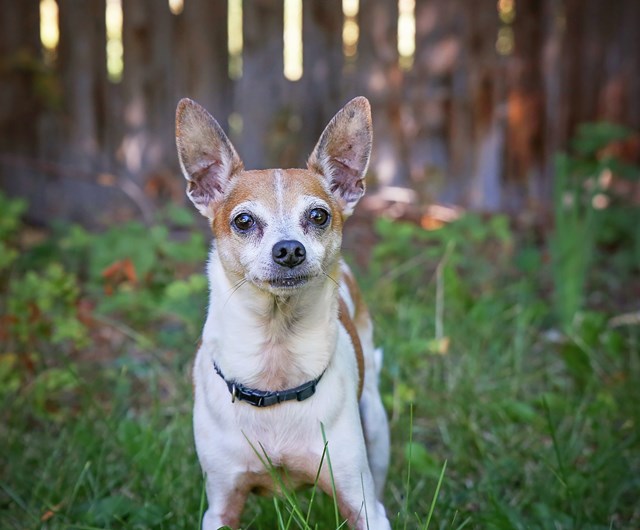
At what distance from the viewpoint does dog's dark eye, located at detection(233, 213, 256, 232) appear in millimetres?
2861

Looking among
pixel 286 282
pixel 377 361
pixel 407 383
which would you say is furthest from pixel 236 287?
pixel 407 383

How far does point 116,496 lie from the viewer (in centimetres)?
319

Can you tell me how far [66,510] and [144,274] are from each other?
1.79m

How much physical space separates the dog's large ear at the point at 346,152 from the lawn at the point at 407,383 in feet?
2.88

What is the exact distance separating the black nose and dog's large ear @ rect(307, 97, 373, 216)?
51 cm

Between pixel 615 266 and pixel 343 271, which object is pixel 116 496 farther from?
pixel 615 266

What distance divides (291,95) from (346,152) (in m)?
3.77

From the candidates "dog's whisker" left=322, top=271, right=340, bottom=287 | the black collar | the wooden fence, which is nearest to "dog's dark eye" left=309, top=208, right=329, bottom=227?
"dog's whisker" left=322, top=271, right=340, bottom=287

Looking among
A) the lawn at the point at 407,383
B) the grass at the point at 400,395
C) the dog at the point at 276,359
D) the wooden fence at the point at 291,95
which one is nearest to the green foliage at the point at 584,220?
the lawn at the point at 407,383

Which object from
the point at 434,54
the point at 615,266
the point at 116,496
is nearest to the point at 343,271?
the point at 116,496

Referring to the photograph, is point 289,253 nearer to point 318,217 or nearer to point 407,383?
point 318,217

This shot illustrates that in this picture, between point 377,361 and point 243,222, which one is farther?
point 377,361

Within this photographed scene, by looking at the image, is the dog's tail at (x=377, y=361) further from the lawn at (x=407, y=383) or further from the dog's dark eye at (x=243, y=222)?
the dog's dark eye at (x=243, y=222)

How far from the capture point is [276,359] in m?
2.86
